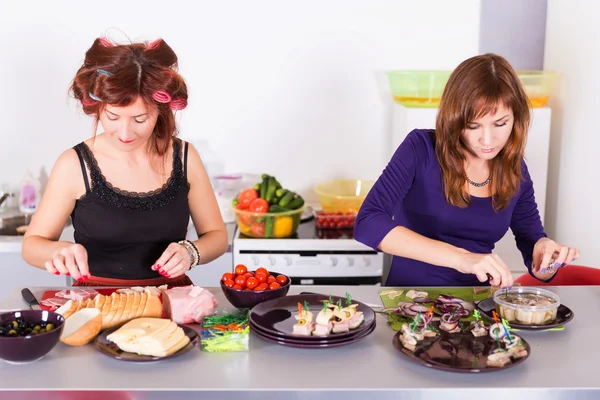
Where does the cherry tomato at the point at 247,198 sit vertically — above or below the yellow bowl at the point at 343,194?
above

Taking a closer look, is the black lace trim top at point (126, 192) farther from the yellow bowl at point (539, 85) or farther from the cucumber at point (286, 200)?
the yellow bowl at point (539, 85)

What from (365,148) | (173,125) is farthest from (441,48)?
(173,125)

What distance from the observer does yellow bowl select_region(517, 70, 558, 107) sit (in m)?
3.31

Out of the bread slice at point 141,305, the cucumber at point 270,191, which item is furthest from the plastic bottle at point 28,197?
the bread slice at point 141,305

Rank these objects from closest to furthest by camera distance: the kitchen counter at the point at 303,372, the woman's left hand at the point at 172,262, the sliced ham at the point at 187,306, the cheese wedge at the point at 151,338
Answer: the kitchen counter at the point at 303,372 → the cheese wedge at the point at 151,338 → the sliced ham at the point at 187,306 → the woman's left hand at the point at 172,262

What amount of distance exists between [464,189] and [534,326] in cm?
61

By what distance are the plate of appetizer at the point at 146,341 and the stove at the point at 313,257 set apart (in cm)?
163

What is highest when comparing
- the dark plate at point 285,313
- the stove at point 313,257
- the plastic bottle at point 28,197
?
the dark plate at point 285,313

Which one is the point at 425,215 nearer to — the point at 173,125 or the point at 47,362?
the point at 173,125

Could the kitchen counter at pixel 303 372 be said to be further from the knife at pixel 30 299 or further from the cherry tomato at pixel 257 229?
the cherry tomato at pixel 257 229

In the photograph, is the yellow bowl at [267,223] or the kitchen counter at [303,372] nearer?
the kitchen counter at [303,372]

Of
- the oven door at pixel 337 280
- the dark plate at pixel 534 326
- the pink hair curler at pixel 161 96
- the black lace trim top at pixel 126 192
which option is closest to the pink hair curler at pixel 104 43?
the pink hair curler at pixel 161 96

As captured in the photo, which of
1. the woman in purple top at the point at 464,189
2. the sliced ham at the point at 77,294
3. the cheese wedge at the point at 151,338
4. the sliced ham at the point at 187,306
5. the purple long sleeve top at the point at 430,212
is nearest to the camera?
the cheese wedge at the point at 151,338

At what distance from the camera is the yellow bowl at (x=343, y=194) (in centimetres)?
348
